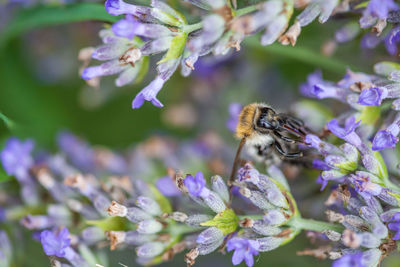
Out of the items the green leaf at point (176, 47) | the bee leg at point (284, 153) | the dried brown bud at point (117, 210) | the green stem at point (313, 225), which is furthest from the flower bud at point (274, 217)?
the green leaf at point (176, 47)

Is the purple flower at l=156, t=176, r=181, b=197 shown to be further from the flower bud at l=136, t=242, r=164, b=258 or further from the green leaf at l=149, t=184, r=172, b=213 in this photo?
the flower bud at l=136, t=242, r=164, b=258

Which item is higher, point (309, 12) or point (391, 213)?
point (309, 12)

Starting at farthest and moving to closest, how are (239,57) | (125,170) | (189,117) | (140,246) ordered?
(189,117) → (239,57) → (125,170) → (140,246)

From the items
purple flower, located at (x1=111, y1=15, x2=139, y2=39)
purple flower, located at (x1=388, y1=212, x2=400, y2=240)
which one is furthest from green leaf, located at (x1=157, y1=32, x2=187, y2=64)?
purple flower, located at (x1=388, y1=212, x2=400, y2=240)

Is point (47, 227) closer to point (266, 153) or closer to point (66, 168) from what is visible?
point (66, 168)

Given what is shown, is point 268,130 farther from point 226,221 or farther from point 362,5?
point 362,5

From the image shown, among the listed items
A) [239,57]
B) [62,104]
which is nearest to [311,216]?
[239,57]

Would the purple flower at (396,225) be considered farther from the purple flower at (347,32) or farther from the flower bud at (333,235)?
the purple flower at (347,32)
